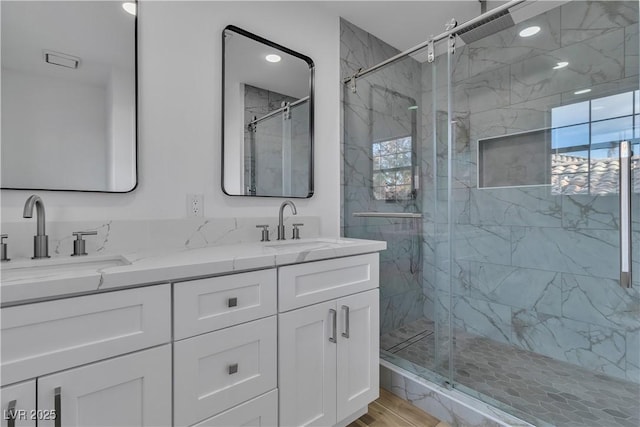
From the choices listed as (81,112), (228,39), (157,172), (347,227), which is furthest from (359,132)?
(81,112)

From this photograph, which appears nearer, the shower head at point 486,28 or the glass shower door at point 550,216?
the glass shower door at point 550,216

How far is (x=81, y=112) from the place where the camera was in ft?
4.05

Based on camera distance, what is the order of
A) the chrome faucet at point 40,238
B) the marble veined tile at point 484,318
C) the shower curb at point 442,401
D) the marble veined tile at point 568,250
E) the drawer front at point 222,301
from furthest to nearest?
1. the marble veined tile at point 484,318
2. the marble veined tile at point 568,250
3. the shower curb at point 442,401
4. the chrome faucet at point 40,238
5. the drawer front at point 222,301

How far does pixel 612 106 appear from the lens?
1.85 m

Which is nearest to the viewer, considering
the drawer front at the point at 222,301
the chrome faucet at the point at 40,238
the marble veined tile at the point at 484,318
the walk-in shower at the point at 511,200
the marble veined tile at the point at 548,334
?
the drawer front at the point at 222,301

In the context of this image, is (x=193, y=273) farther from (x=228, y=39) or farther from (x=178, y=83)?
(x=228, y=39)

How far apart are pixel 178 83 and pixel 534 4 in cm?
229

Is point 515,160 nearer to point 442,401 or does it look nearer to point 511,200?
point 511,200

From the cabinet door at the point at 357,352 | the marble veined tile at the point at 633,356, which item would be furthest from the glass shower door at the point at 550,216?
the cabinet door at the point at 357,352

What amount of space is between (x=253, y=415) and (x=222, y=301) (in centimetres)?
44

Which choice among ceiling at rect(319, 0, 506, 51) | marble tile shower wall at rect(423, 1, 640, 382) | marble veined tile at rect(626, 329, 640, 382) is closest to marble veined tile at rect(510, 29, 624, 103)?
marble tile shower wall at rect(423, 1, 640, 382)

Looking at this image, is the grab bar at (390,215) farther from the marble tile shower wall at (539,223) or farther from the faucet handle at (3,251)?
Answer: the faucet handle at (3,251)

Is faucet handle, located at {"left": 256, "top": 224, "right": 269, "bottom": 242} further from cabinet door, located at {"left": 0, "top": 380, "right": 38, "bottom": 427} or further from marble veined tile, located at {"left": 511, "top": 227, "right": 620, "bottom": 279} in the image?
marble veined tile, located at {"left": 511, "top": 227, "right": 620, "bottom": 279}

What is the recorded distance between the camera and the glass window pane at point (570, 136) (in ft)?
6.47
